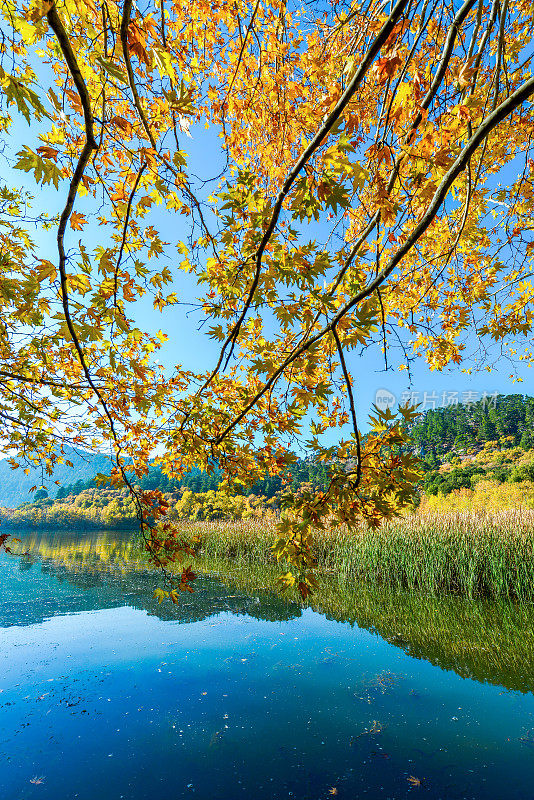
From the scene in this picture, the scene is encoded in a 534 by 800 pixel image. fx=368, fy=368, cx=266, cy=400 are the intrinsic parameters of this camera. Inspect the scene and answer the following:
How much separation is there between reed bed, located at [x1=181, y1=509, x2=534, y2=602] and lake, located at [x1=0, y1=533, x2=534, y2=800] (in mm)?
722

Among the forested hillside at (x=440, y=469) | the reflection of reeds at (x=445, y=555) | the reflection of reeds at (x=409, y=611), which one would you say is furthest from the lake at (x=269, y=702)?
the forested hillside at (x=440, y=469)

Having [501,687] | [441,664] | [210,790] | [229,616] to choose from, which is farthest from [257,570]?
[210,790]

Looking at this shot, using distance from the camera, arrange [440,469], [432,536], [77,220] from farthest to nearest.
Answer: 1. [440,469]
2. [432,536]
3. [77,220]

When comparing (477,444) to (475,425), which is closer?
(477,444)

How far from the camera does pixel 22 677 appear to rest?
148 inches

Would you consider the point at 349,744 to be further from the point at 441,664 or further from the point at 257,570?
the point at 257,570

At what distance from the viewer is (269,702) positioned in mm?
3252

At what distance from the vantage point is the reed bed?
6.32 meters

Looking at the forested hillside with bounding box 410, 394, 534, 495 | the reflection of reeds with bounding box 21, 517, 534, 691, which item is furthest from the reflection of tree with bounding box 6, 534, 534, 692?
the forested hillside with bounding box 410, 394, 534, 495

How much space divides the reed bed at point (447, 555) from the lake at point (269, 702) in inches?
28.4

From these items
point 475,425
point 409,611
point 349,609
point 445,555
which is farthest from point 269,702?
point 475,425

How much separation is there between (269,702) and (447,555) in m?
4.84

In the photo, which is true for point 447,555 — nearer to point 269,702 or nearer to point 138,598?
point 269,702

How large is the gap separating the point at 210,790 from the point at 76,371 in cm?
319
